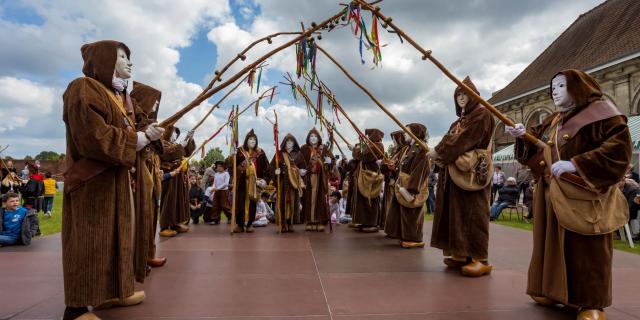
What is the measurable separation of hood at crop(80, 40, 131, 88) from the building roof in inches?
637

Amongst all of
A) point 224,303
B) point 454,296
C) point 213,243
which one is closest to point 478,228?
point 454,296

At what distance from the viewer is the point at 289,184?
777 cm

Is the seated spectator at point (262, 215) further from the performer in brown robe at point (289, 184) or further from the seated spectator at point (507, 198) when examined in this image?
the seated spectator at point (507, 198)

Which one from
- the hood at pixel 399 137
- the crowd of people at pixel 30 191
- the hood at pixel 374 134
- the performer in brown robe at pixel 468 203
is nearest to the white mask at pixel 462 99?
the performer in brown robe at pixel 468 203

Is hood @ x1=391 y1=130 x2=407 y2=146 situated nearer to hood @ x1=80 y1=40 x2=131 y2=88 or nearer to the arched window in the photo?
hood @ x1=80 y1=40 x2=131 y2=88

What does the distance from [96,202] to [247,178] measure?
5.13 meters

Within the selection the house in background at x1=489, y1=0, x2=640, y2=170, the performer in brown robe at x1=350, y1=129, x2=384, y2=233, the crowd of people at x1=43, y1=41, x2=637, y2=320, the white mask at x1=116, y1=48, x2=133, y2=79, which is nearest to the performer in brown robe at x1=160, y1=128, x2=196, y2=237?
the crowd of people at x1=43, y1=41, x2=637, y2=320

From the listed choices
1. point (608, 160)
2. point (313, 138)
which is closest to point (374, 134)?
point (313, 138)

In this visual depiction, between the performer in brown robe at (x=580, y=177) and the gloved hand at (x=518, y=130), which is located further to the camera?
the gloved hand at (x=518, y=130)

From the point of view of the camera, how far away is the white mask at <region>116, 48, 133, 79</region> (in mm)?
3035

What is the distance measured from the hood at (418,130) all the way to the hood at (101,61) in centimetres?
418

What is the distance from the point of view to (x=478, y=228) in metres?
4.21

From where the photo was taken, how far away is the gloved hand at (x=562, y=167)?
2.81 meters

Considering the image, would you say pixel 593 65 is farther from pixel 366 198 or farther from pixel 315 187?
pixel 315 187
